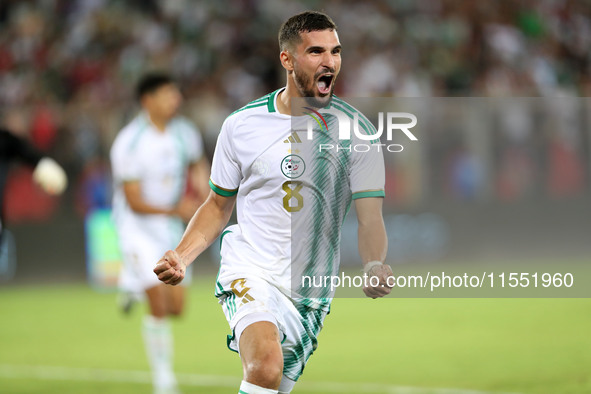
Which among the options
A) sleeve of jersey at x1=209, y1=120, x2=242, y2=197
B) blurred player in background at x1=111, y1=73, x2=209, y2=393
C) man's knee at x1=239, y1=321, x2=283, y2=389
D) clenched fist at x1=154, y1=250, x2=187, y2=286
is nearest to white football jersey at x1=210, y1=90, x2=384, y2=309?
sleeve of jersey at x1=209, y1=120, x2=242, y2=197

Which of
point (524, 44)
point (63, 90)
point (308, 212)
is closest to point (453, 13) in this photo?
point (524, 44)

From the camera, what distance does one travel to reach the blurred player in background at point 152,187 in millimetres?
9070

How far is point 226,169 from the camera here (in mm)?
5141

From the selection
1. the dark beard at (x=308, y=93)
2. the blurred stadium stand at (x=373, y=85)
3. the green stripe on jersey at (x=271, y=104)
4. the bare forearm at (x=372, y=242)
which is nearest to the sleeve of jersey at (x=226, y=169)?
the green stripe on jersey at (x=271, y=104)

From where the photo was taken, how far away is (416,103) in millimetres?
16125

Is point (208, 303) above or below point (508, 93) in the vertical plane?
below

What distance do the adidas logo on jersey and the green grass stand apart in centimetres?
345

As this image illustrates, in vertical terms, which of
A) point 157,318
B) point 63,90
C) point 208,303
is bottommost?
point 157,318

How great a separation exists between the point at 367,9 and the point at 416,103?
440 centimetres

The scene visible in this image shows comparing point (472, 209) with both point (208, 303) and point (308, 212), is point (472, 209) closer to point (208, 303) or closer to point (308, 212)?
point (208, 303)

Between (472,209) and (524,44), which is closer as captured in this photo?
(472,209)

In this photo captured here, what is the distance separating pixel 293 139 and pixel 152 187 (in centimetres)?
469

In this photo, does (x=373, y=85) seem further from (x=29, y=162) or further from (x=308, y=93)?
(x=308, y=93)

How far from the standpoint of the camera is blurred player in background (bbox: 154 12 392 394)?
4.84m
